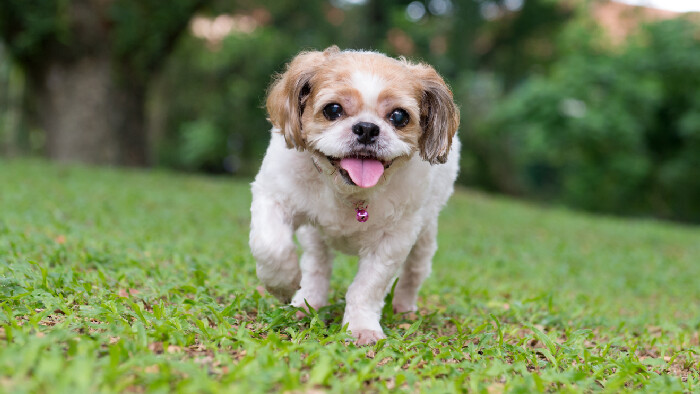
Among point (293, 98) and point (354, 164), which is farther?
point (293, 98)

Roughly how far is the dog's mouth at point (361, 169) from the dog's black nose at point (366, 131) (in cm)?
10

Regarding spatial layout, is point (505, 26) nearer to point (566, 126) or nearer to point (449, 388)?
point (566, 126)

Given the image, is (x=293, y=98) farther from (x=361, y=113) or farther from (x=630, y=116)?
(x=630, y=116)

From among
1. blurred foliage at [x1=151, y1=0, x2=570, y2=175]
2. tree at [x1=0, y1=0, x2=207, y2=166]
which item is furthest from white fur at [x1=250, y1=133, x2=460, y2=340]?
blurred foliage at [x1=151, y1=0, x2=570, y2=175]

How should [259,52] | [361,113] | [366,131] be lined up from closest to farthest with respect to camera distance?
[366,131] < [361,113] < [259,52]

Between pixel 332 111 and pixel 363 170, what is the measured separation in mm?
382

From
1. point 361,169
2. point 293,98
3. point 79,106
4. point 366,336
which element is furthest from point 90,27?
point 366,336

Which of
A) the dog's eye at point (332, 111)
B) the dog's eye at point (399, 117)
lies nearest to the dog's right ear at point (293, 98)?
the dog's eye at point (332, 111)

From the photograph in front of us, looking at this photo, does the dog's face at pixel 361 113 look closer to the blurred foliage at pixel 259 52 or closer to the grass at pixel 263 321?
the grass at pixel 263 321

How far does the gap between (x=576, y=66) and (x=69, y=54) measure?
14038 mm

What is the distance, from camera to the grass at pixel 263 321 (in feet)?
9.16

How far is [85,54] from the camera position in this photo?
15.3 metres

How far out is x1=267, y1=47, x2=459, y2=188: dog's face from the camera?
357 cm

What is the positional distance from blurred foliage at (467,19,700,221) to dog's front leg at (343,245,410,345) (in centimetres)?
1577
